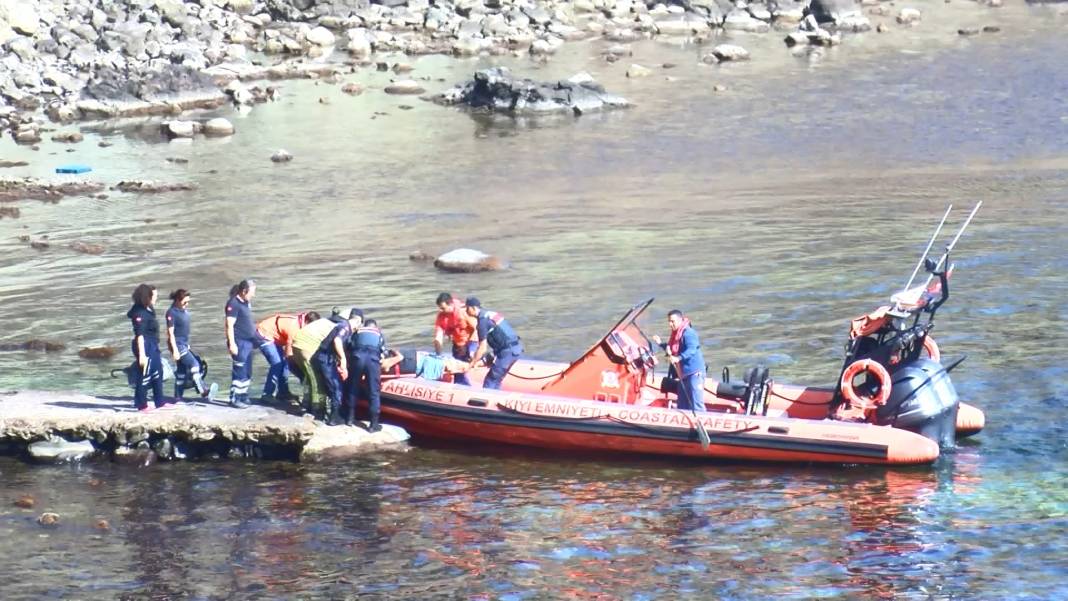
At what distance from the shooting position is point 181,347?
18.3 meters

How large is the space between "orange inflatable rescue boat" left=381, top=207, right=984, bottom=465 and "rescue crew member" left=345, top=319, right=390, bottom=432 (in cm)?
45

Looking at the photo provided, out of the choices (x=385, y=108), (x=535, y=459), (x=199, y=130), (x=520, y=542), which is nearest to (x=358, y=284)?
(x=535, y=459)

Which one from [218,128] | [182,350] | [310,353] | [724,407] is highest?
[218,128]

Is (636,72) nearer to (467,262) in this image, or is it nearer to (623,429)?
(467,262)

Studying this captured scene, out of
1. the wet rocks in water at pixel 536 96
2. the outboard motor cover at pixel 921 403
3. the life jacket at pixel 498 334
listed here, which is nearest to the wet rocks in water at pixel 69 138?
the wet rocks in water at pixel 536 96

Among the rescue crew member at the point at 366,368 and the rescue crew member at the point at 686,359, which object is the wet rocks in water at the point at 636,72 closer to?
the rescue crew member at the point at 686,359

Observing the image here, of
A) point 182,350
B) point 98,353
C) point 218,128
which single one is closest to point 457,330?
point 182,350

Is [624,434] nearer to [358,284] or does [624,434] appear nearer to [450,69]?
[358,284]

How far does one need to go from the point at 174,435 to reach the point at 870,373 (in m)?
8.43

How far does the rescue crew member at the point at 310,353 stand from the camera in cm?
1822

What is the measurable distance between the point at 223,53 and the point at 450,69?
830 centimetres

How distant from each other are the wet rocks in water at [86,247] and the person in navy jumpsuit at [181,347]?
11413 mm

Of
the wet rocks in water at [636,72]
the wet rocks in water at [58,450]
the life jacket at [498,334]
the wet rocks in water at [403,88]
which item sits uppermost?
the wet rocks in water at [636,72]

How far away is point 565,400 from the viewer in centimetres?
1828
